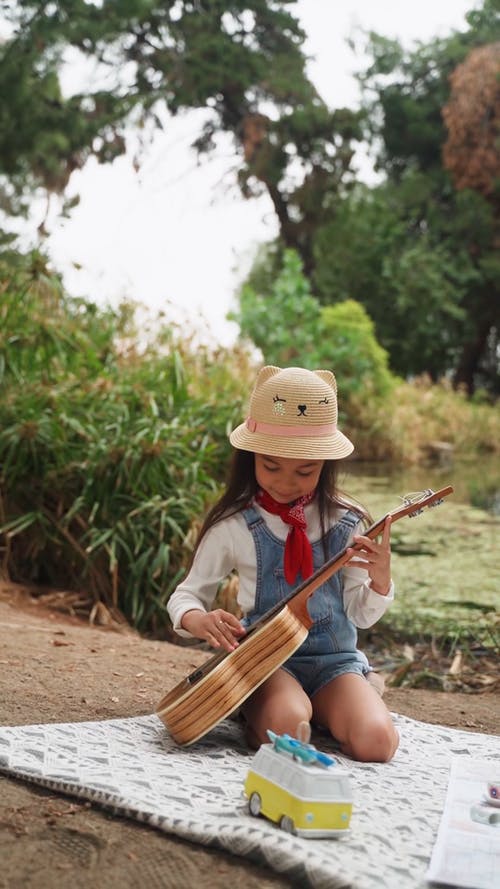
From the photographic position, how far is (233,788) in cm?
200

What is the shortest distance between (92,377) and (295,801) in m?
3.52

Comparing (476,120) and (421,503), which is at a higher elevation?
(476,120)

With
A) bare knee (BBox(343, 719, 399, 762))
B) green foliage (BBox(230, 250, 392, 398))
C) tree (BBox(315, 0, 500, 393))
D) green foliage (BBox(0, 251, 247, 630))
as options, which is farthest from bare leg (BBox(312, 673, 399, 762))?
tree (BBox(315, 0, 500, 393))

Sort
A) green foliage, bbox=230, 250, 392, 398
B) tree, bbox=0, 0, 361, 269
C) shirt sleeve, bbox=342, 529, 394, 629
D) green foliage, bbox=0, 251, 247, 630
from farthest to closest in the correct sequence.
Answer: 1. tree, bbox=0, 0, 361, 269
2. green foliage, bbox=230, 250, 392, 398
3. green foliage, bbox=0, 251, 247, 630
4. shirt sleeve, bbox=342, 529, 394, 629

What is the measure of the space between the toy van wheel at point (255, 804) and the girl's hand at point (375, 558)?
24.1 inches

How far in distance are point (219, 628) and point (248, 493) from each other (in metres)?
0.39

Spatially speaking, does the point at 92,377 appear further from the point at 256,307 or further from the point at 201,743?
the point at 256,307

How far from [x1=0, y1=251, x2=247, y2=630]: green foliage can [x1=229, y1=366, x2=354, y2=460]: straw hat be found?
6.49 ft

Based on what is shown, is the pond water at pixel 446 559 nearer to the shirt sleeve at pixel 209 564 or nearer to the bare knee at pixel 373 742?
the shirt sleeve at pixel 209 564

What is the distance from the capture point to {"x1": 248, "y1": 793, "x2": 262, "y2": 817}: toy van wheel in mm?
1826

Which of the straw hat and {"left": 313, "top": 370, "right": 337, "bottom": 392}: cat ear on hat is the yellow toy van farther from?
{"left": 313, "top": 370, "right": 337, "bottom": 392}: cat ear on hat

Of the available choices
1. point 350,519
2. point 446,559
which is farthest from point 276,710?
point 446,559

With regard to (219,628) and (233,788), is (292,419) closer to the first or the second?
(219,628)

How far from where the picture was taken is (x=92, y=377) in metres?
5.05
